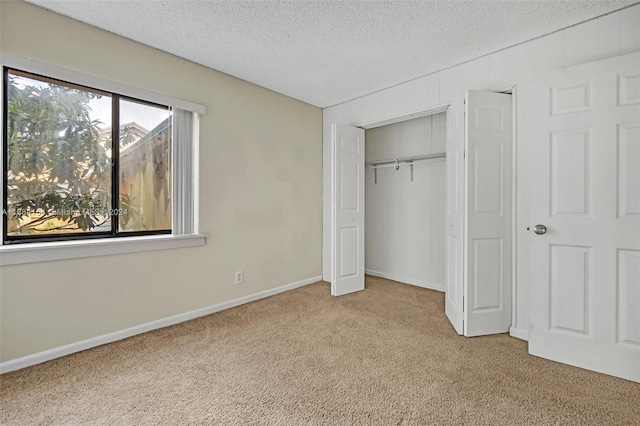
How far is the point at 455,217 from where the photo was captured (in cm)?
280

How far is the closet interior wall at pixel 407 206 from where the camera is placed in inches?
157

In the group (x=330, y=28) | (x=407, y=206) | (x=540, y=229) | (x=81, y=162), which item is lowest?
(x=540, y=229)

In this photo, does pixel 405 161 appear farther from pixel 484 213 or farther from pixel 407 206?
pixel 484 213

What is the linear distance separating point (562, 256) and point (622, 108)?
3.39ft

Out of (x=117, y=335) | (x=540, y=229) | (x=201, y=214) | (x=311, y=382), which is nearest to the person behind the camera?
(x=311, y=382)

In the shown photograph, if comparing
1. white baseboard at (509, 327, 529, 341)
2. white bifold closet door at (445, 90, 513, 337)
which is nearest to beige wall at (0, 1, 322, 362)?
white bifold closet door at (445, 90, 513, 337)

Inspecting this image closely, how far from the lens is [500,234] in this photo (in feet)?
8.73

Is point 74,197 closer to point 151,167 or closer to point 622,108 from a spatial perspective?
point 151,167

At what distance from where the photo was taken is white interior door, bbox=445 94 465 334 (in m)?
2.65

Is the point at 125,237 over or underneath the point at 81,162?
underneath

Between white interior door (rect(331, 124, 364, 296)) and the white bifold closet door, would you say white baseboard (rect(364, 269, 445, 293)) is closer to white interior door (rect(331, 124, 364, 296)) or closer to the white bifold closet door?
white interior door (rect(331, 124, 364, 296))

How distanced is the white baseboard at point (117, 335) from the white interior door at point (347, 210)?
0.89m

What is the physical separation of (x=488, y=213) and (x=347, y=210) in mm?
1603

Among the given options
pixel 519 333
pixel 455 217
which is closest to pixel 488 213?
pixel 455 217
